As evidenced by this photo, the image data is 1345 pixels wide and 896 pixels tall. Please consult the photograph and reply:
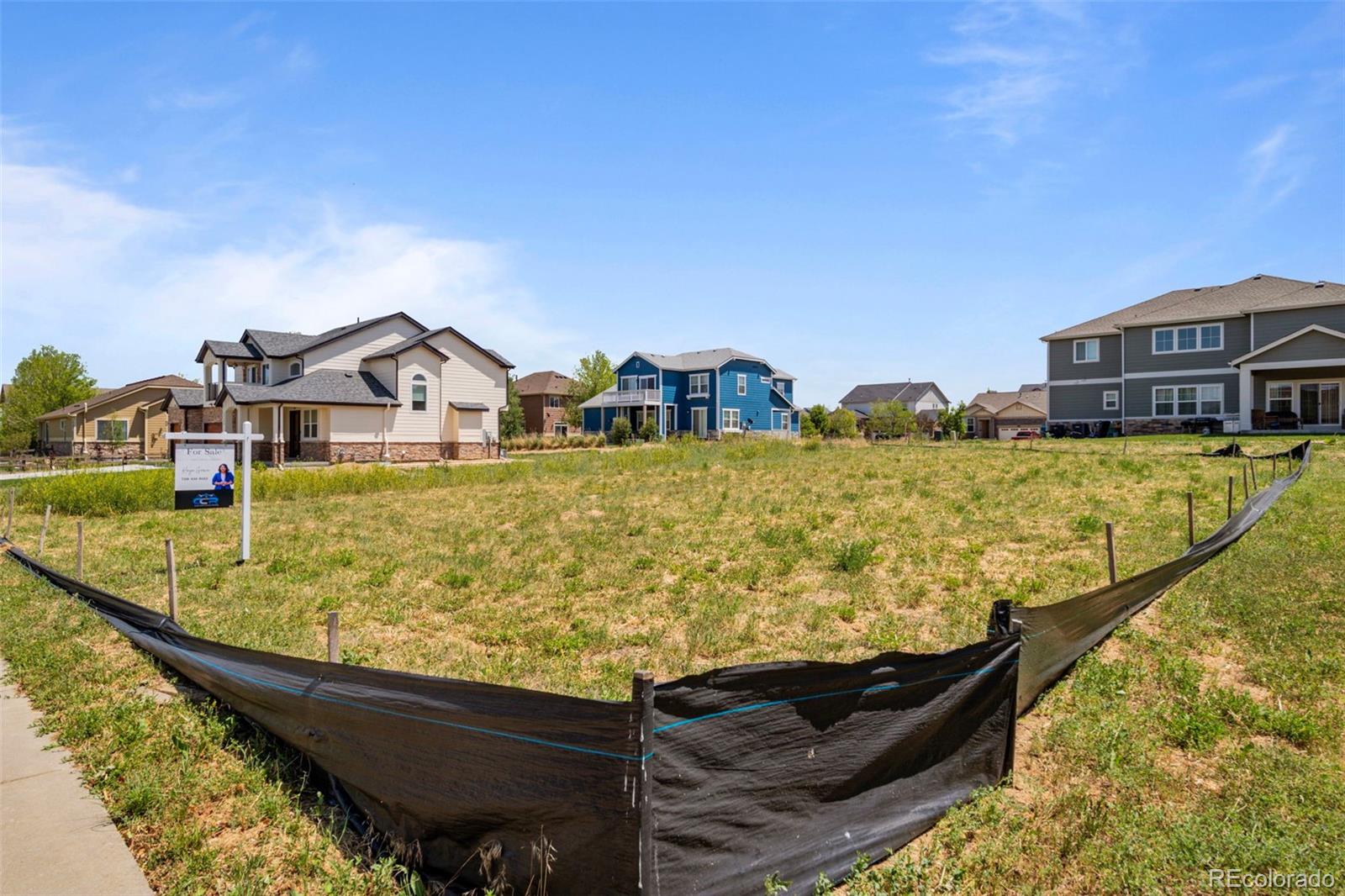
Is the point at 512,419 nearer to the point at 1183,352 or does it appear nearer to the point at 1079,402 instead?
the point at 1079,402

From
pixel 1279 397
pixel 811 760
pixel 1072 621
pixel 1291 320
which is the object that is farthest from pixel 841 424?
pixel 811 760

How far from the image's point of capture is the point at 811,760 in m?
3.66

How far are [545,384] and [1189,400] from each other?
170ft

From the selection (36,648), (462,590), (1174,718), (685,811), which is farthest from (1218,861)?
(36,648)

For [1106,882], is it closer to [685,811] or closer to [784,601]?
[685,811]

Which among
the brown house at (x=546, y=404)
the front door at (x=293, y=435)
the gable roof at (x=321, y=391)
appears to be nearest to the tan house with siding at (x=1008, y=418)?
the brown house at (x=546, y=404)

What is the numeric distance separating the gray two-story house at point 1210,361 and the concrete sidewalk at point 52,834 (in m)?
40.5

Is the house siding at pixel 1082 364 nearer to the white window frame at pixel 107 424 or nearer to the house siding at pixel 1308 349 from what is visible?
the house siding at pixel 1308 349

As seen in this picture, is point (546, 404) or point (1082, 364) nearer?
point (1082, 364)

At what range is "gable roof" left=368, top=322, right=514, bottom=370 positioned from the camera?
38906mm

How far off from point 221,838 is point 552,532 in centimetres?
875

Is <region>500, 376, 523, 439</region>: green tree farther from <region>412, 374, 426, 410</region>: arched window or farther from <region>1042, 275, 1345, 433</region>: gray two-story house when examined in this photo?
<region>1042, 275, 1345, 433</region>: gray two-story house

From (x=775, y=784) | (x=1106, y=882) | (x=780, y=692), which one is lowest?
(x=1106, y=882)

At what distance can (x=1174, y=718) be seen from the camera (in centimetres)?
514
